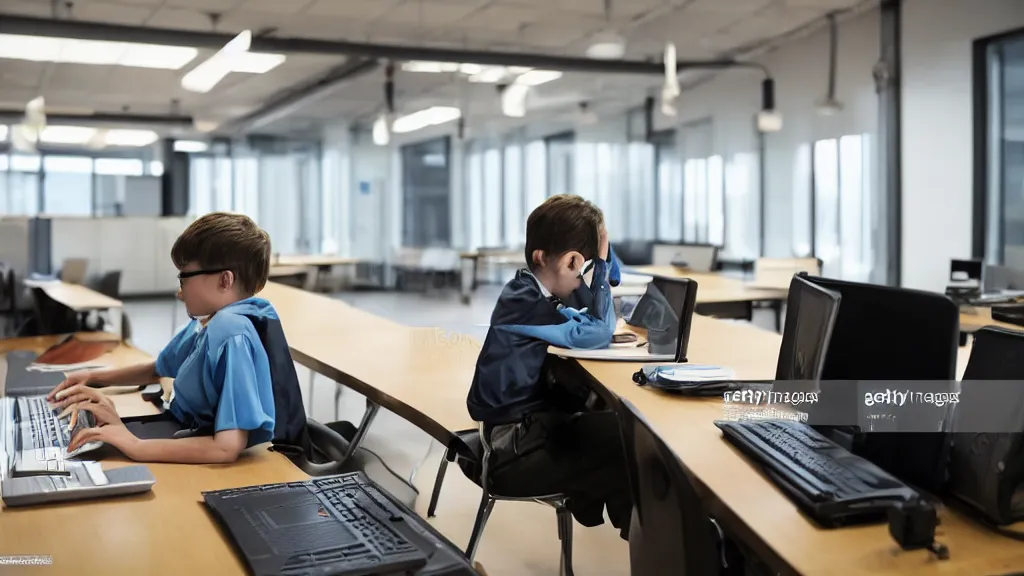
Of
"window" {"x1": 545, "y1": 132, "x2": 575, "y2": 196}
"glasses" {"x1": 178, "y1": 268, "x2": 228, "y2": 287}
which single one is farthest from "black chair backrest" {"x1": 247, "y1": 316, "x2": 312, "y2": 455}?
"window" {"x1": 545, "y1": 132, "x2": 575, "y2": 196}

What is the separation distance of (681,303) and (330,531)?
1377 mm

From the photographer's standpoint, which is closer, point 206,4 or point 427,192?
point 206,4

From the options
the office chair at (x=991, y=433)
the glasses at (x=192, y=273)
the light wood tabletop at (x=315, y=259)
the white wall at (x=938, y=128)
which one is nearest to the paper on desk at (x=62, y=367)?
the glasses at (x=192, y=273)

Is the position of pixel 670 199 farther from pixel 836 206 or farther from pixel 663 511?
pixel 663 511

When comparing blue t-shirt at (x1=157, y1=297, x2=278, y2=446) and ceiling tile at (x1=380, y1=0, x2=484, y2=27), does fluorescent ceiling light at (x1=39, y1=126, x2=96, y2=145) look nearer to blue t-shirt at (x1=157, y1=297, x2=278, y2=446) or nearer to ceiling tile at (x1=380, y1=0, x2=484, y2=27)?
ceiling tile at (x1=380, y1=0, x2=484, y2=27)

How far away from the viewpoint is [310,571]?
1146 millimetres

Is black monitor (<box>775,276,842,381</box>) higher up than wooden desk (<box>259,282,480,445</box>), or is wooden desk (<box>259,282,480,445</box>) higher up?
black monitor (<box>775,276,842,381</box>)

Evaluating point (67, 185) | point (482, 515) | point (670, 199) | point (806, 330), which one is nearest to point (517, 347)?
point (482, 515)

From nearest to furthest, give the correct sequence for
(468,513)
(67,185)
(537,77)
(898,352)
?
(898,352)
(468,513)
(537,77)
(67,185)

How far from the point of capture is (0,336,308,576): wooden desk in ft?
4.04

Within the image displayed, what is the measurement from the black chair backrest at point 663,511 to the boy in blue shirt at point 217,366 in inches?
29.9

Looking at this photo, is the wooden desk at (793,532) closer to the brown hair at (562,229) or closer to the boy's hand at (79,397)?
the brown hair at (562,229)

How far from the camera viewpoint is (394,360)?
3314mm

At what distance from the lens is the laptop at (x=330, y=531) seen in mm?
1173
